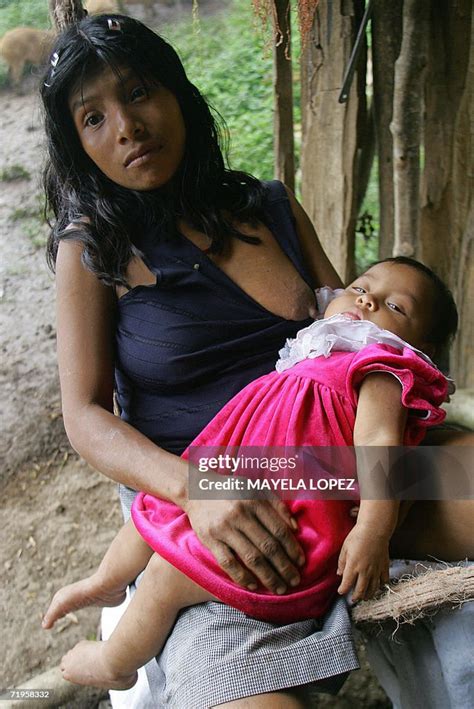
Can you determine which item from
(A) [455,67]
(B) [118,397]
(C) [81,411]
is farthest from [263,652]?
(A) [455,67]

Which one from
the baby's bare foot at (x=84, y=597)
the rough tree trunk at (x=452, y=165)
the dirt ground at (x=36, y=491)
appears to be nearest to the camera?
the baby's bare foot at (x=84, y=597)

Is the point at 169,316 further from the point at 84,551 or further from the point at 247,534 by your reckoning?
the point at 84,551

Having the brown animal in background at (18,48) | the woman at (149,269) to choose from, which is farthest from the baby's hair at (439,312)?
the brown animal in background at (18,48)

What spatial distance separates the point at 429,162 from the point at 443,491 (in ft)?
4.28

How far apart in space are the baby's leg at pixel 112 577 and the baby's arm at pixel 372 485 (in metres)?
0.42

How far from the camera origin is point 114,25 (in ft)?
4.33

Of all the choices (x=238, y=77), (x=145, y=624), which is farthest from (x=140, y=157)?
(x=238, y=77)

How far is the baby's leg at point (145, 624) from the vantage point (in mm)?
1141

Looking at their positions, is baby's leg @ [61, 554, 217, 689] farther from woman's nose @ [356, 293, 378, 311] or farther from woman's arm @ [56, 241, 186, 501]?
woman's nose @ [356, 293, 378, 311]

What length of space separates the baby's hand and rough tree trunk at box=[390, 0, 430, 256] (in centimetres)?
126

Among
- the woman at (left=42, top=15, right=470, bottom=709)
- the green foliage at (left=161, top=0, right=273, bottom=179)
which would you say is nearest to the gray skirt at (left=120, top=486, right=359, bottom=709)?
the woman at (left=42, top=15, right=470, bottom=709)

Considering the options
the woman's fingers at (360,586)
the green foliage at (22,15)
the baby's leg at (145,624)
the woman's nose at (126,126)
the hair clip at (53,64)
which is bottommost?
the baby's leg at (145,624)

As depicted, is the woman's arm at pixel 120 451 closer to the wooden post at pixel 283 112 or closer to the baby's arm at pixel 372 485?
the baby's arm at pixel 372 485

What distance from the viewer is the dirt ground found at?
84.3 inches
